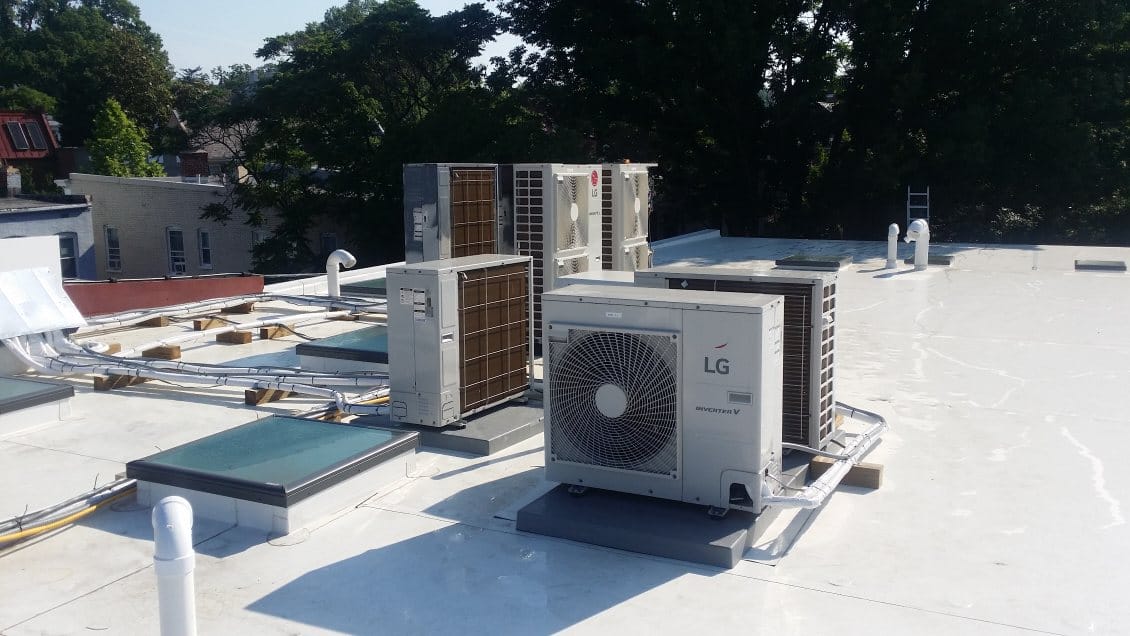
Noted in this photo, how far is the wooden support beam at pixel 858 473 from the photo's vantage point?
5934mm

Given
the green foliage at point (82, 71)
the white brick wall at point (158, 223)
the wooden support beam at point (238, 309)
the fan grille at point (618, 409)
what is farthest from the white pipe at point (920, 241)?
the green foliage at point (82, 71)

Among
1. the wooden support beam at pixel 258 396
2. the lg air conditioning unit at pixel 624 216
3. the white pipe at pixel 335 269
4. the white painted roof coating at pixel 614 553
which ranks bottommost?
the white painted roof coating at pixel 614 553

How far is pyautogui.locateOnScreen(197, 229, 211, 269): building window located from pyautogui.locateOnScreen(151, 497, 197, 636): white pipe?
33.3m

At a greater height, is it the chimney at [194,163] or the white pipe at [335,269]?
the chimney at [194,163]

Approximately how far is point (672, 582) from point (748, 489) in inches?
26.8

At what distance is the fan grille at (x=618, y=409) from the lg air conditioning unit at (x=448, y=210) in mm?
2850

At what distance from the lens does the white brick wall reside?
112 feet

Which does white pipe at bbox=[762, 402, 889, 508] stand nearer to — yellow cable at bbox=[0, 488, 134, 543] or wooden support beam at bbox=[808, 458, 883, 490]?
wooden support beam at bbox=[808, 458, 883, 490]

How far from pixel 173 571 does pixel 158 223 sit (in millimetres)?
34086

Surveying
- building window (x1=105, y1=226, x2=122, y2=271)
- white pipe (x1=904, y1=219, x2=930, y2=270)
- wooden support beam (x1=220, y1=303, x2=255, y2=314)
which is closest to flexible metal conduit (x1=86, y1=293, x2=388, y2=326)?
wooden support beam (x1=220, y1=303, x2=255, y2=314)

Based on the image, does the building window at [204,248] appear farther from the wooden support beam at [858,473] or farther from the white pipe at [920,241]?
the wooden support beam at [858,473]

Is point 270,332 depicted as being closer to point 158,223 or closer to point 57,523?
point 57,523

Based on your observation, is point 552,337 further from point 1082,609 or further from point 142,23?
point 142,23

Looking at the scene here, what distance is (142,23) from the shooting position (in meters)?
103
